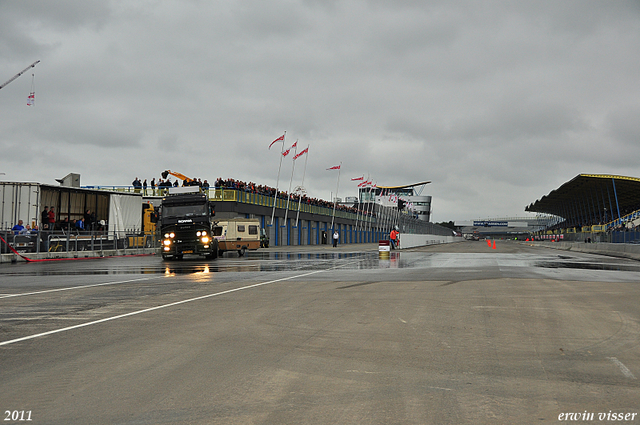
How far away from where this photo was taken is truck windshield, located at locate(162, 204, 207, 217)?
27.6 m

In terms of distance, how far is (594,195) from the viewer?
3548 inches

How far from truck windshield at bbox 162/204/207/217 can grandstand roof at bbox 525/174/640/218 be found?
184ft

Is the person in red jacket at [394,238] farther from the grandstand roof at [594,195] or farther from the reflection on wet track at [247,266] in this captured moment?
the grandstand roof at [594,195]

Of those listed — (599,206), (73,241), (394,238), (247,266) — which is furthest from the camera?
(599,206)

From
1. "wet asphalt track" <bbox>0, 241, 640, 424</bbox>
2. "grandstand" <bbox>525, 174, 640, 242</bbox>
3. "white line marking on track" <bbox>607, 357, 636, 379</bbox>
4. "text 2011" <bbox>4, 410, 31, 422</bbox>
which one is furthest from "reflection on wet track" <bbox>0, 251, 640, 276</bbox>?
"grandstand" <bbox>525, 174, 640, 242</bbox>

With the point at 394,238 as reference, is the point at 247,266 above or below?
below

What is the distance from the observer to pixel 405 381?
5242mm

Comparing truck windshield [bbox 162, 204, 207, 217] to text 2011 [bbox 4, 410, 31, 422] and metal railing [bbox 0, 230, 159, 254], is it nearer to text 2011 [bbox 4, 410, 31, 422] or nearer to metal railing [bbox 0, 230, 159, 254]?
metal railing [bbox 0, 230, 159, 254]

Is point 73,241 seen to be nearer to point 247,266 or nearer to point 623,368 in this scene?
point 247,266

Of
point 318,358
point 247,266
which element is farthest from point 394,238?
point 318,358

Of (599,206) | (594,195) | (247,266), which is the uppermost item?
(594,195)

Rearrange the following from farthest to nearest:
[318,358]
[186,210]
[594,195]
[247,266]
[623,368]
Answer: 1. [594,195]
2. [186,210]
3. [247,266]
4. [318,358]
5. [623,368]

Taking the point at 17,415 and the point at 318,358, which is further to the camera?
the point at 318,358

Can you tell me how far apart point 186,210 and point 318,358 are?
887 inches
